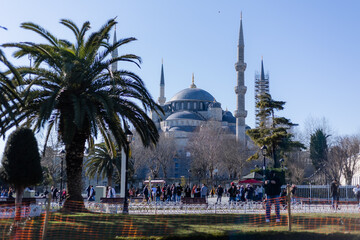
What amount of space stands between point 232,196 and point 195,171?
39.3 metres

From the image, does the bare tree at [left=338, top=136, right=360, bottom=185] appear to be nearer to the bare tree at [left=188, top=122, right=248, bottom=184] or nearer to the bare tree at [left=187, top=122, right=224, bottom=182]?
the bare tree at [left=188, top=122, right=248, bottom=184]

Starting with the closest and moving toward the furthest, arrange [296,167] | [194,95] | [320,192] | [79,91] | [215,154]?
[79,91] → [320,192] → [296,167] → [215,154] → [194,95]

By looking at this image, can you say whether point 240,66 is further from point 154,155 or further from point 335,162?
point 335,162

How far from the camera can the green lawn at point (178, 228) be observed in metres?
9.30

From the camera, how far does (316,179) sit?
163 feet

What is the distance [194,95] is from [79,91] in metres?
81.5

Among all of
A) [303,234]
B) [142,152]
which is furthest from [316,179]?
[303,234]

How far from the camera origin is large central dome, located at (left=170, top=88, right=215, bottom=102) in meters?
96.4

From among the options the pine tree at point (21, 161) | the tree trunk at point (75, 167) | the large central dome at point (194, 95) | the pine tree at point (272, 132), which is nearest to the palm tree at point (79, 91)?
the tree trunk at point (75, 167)

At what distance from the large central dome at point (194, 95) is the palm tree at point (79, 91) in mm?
79775

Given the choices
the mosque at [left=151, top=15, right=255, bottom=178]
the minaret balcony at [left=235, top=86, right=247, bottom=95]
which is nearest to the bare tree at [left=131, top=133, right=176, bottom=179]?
the mosque at [left=151, top=15, right=255, bottom=178]

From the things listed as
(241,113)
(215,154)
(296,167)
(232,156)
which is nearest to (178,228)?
(296,167)

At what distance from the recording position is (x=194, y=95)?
96688 mm

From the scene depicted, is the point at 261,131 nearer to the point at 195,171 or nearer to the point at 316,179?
the point at 316,179
